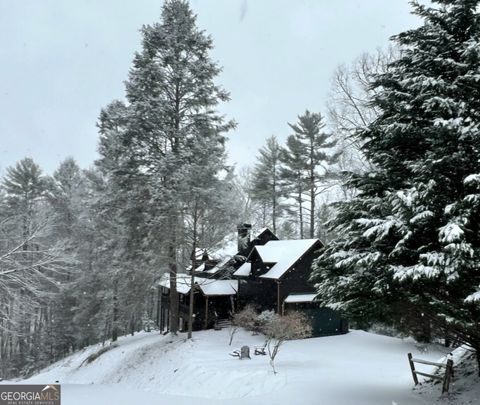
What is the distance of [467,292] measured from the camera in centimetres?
677

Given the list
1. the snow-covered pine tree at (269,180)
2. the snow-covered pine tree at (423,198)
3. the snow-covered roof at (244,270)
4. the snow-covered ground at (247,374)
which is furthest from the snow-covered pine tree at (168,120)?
the snow-covered pine tree at (269,180)

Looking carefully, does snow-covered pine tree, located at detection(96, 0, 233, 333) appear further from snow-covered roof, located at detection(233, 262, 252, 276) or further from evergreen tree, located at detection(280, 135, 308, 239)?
evergreen tree, located at detection(280, 135, 308, 239)

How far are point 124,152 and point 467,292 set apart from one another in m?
17.1

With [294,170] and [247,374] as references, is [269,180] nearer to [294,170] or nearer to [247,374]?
[294,170]

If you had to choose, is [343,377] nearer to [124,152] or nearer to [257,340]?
[257,340]

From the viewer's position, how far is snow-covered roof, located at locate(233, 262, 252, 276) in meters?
26.4

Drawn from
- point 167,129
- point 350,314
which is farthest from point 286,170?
point 350,314

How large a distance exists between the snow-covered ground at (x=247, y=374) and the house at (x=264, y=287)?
6.04 feet

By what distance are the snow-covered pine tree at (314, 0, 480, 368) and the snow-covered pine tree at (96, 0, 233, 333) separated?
37.7 ft

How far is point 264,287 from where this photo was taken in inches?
952

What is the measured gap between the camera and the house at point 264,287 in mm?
22969

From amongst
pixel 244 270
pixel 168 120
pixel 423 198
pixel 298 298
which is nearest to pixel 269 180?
pixel 244 270

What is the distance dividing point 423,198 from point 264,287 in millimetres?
18375

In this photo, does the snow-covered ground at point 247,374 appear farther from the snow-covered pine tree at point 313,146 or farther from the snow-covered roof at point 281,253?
the snow-covered pine tree at point 313,146
